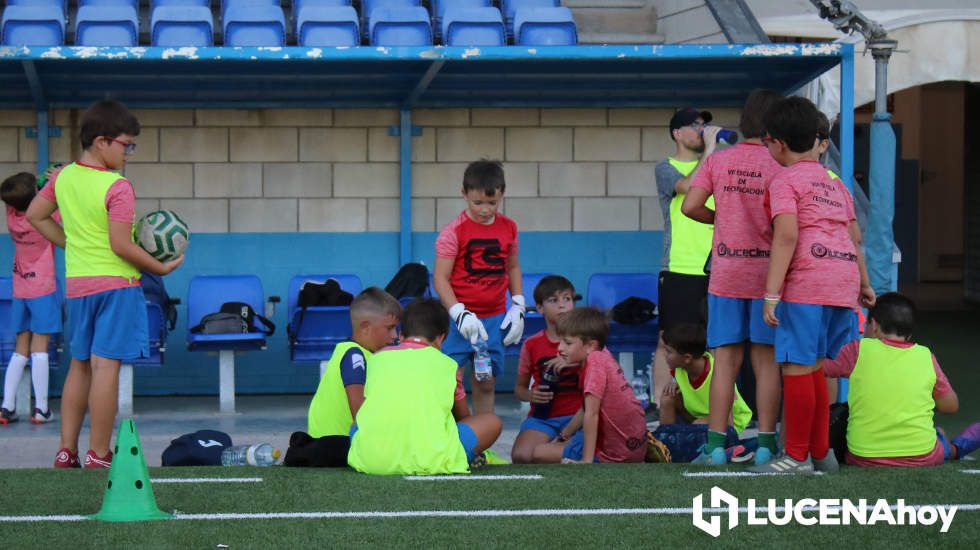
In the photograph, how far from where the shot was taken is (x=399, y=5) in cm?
1145

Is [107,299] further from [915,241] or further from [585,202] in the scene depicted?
[915,241]

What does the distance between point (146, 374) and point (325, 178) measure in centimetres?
214

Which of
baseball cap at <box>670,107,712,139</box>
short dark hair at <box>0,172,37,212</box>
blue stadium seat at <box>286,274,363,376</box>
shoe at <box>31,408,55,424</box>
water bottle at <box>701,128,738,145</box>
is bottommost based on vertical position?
shoe at <box>31,408,55,424</box>

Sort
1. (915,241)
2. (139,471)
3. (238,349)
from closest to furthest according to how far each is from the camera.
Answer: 1. (139,471)
2. (238,349)
3. (915,241)

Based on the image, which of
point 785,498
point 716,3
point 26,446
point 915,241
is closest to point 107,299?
point 26,446

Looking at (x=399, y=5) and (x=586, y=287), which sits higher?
(x=399, y=5)

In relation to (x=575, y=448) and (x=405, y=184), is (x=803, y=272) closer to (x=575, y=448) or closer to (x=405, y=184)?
(x=575, y=448)

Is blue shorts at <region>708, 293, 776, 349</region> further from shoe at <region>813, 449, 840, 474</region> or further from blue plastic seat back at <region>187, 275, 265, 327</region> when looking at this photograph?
blue plastic seat back at <region>187, 275, 265, 327</region>

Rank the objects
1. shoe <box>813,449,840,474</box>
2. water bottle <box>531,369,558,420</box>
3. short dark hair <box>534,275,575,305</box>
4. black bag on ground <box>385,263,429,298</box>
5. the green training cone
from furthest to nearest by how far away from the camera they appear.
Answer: black bag on ground <box>385,263,429,298</box> < short dark hair <box>534,275,575,305</box> < water bottle <box>531,369,558,420</box> < shoe <box>813,449,840,474</box> < the green training cone

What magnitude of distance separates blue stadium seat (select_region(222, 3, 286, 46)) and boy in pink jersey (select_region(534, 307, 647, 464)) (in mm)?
4553

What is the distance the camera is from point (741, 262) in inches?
244

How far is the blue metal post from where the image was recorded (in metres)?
10.8

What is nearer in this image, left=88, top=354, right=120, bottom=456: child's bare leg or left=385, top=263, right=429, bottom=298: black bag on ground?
left=88, top=354, right=120, bottom=456: child's bare leg

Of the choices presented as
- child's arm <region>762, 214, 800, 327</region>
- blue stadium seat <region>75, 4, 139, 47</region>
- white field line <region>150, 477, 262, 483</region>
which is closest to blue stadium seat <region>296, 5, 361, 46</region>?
blue stadium seat <region>75, 4, 139, 47</region>
